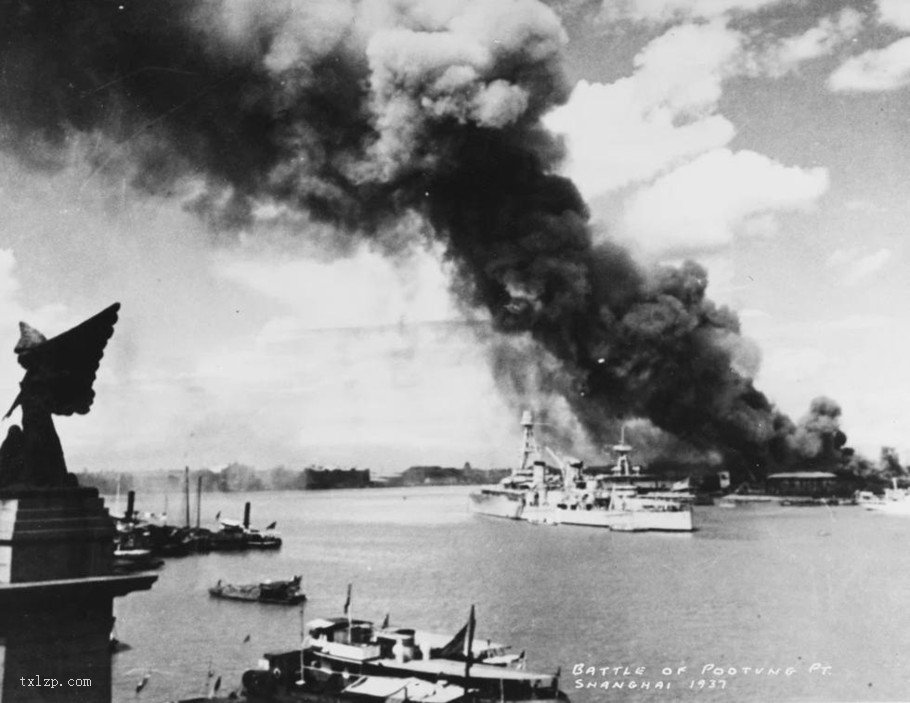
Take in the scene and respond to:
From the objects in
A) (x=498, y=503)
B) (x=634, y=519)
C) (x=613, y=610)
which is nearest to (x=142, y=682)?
(x=613, y=610)

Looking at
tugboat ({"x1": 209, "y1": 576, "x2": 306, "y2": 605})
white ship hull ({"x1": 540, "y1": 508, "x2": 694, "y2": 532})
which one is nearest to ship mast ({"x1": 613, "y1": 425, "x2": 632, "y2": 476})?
white ship hull ({"x1": 540, "y1": 508, "x2": 694, "y2": 532})

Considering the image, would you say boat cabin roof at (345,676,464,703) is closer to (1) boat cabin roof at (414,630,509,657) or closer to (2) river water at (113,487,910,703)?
(1) boat cabin roof at (414,630,509,657)

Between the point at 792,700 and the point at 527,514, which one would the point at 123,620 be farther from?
the point at 527,514

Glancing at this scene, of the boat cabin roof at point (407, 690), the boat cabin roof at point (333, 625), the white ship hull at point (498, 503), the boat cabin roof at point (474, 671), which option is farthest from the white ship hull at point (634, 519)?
the boat cabin roof at point (407, 690)

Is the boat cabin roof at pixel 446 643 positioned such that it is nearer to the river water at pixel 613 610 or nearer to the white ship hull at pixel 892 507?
the river water at pixel 613 610

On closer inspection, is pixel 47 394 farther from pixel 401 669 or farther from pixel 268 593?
pixel 268 593

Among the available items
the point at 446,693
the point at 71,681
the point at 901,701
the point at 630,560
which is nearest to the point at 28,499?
the point at 71,681
